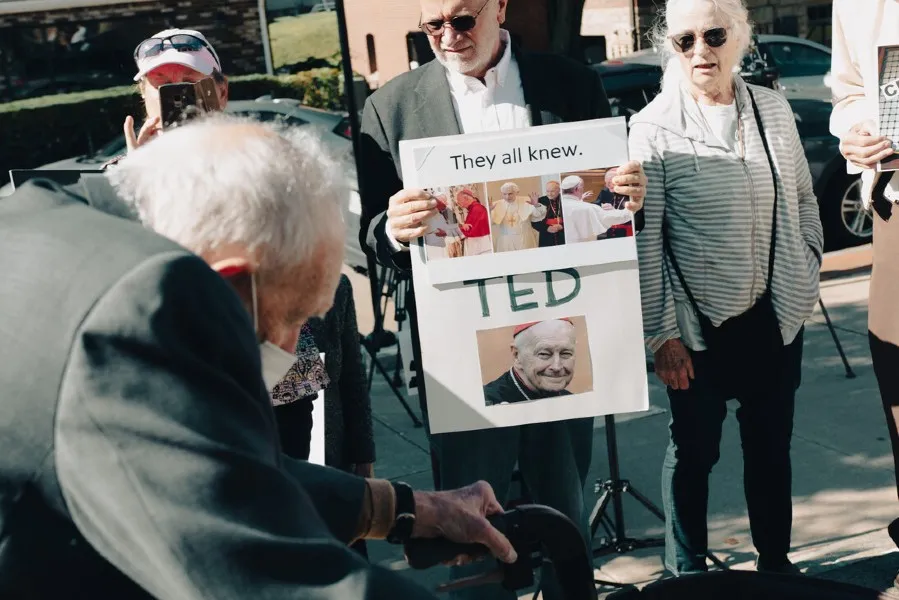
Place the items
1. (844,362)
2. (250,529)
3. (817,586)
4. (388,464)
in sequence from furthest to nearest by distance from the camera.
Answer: (844,362), (388,464), (817,586), (250,529)

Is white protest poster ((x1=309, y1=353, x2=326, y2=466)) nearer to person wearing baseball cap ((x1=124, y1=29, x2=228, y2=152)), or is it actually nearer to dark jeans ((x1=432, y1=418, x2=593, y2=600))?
dark jeans ((x1=432, y1=418, x2=593, y2=600))

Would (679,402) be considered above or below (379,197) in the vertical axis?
below

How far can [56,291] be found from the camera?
1.17 meters

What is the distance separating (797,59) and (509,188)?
26.9 ft

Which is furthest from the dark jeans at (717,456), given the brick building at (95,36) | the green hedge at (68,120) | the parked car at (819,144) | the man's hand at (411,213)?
the brick building at (95,36)

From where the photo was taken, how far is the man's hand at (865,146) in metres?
3.15

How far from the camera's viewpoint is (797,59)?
10250 millimetres

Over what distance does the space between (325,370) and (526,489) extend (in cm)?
85

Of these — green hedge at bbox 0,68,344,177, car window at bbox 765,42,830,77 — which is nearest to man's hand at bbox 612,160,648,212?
car window at bbox 765,42,830,77

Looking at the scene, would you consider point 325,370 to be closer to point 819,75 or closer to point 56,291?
point 56,291

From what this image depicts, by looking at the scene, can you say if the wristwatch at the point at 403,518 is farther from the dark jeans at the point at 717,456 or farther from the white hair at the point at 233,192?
the dark jeans at the point at 717,456

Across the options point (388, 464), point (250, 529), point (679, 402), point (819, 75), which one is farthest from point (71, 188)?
point (819, 75)

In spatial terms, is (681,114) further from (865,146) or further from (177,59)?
(177,59)

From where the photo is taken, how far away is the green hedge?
20484 mm
